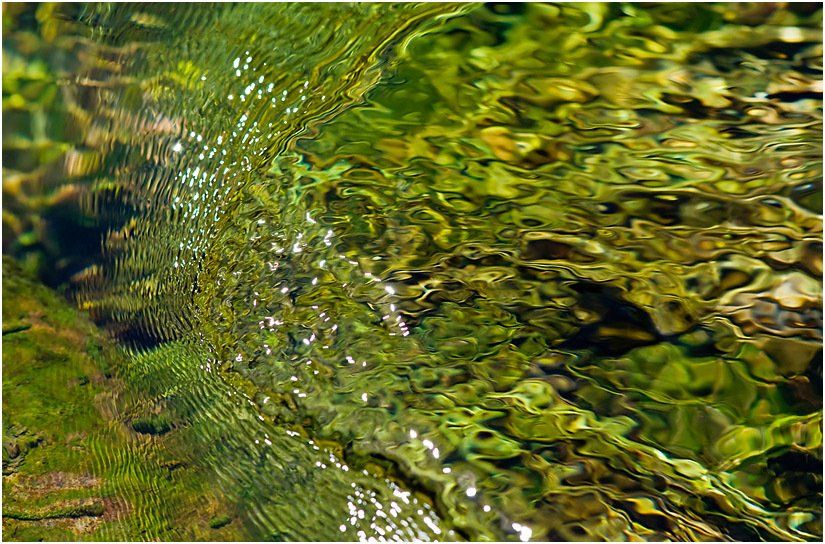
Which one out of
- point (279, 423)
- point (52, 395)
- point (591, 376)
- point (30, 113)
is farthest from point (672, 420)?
point (30, 113)

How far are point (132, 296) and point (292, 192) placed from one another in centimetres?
67

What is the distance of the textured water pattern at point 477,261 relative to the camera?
167 centimetres

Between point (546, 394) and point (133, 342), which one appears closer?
point (546, 394)

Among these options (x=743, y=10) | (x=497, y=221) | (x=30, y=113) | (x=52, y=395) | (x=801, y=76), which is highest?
(x=743, y=10)

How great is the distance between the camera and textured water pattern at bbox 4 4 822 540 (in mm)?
1671

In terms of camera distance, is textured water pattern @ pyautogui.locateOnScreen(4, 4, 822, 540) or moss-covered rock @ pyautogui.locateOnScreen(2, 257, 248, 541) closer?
textured water pattern @ pyautogui.locateOnScreen(4, 4, 822, 540)

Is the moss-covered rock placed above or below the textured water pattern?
below

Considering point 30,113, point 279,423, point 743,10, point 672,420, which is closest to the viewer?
point 672,420

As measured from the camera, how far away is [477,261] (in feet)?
6.85

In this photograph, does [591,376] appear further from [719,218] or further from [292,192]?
[292,192]

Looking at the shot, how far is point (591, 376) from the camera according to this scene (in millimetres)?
1823

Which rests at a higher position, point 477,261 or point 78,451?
point 477,261

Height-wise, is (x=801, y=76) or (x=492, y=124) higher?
(x=801, y=76)

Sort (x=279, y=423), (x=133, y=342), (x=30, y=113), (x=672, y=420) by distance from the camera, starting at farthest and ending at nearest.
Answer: (x=30, y=113)
(x=133, y=342)
(x=279, y=423)
(x=672, y=420)
